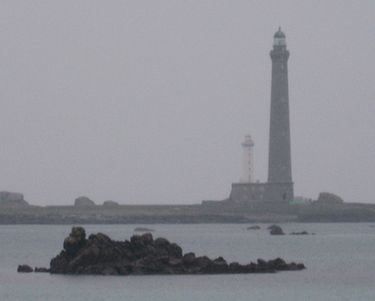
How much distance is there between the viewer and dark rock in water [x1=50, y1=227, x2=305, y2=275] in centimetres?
6756

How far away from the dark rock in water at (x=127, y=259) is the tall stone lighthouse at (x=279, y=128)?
8313cm

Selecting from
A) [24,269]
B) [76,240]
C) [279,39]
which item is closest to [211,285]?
[76,240]

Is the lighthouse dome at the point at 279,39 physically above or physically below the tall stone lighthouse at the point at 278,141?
above

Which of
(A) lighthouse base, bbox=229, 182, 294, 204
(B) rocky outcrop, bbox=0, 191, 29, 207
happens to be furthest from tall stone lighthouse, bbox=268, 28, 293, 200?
(B) rocky outcrop, bbox=0, 191, 29, 207

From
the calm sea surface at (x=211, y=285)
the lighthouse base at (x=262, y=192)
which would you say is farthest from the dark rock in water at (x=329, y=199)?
the calm sea surface at (x=211, y=285)

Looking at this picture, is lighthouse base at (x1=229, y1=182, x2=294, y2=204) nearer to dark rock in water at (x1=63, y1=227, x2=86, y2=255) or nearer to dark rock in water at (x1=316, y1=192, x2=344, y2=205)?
dark rock in water at (x1=316, y1=192, x2=344, y2=205)

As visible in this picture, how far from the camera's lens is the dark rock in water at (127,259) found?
67.6 metres

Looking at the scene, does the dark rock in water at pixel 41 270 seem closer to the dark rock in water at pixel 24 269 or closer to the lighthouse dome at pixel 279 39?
the dark rock in water at pixel 24 269

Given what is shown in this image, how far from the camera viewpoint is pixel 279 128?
153 meters

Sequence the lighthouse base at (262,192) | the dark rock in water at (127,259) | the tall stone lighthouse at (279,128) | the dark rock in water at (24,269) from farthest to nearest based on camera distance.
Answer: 1. the lighthouse base at (262,192)
2. the tall stone lighthouse at (279,128)
3. the dark rock in water at (24,269)
4. the dark rock in water at (127,259)

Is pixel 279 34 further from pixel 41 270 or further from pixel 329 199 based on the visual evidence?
pixel 41 270

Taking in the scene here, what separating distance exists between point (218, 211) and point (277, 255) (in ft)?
301

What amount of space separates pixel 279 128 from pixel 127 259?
281 feet

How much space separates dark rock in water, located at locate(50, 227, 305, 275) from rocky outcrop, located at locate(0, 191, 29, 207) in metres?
124
